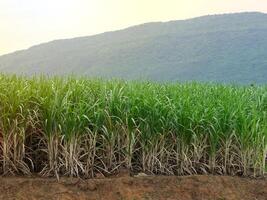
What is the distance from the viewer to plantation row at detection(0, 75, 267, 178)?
18.1 feet

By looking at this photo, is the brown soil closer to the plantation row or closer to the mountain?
the plantation row

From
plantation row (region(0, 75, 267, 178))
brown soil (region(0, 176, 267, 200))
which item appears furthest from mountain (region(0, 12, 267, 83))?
brown soil (region(0, 176, 267, 200))

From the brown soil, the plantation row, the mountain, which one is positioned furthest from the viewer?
the mountain

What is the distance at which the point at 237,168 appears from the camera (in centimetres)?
629

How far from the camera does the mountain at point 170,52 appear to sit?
7081 centimetres

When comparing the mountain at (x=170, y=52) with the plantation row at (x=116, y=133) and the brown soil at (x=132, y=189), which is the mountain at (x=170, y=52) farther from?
the brown soil at (x=132, y=189)

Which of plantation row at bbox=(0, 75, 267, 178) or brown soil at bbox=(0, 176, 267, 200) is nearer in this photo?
brown soil at bbox=(0, 176, 267, 200)

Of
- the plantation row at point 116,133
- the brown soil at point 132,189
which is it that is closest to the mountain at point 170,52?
the plantation row at point 116,133

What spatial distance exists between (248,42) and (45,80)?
252ft

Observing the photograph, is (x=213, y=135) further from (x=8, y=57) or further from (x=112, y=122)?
(x=8, y=57)

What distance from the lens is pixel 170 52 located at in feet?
263

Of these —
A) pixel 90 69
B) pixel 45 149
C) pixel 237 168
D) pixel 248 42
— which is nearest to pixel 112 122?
pixel 45 149

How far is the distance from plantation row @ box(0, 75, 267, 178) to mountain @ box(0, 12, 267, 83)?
5646cm

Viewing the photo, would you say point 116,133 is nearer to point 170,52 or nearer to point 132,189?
point 132,189
